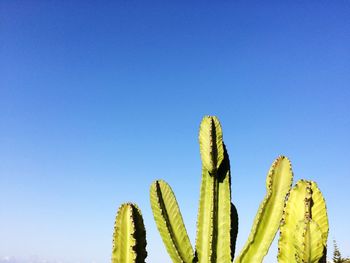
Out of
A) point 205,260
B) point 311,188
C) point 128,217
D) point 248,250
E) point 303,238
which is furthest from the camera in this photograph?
point 205,260

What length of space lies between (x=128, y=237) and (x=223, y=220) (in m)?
1.14

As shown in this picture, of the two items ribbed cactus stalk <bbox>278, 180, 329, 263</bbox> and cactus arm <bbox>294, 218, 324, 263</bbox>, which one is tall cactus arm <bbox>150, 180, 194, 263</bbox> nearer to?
ribbed cactus stalk <bbox>278, 180, 329, 263</bbox>

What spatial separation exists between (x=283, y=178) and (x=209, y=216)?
0.89 metres

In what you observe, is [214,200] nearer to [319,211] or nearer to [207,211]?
[207,211]

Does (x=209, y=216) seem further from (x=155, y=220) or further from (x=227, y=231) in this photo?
(x=155, y=220)

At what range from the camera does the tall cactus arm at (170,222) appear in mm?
4383

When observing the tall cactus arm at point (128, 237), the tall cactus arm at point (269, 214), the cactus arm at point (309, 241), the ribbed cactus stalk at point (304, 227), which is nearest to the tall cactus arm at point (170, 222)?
the tall cactus arm at point (128, 237)

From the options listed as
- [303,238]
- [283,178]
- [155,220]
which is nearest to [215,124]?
[283,178]

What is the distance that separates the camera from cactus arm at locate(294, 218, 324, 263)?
3.14 meters

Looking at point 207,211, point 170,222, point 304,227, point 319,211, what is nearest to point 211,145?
point 207,211

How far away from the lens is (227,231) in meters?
4.45

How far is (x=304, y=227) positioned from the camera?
10.4 ft

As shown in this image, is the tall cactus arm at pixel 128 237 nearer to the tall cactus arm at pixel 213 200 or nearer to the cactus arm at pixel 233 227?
the tall cactus arm at pixel 213 200

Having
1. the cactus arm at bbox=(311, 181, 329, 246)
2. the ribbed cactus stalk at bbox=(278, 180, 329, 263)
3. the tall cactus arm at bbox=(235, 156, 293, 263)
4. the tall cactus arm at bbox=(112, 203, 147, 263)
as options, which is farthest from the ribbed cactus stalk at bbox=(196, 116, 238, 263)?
the cactus arm at bbox=(311, 181, 329, 246)
